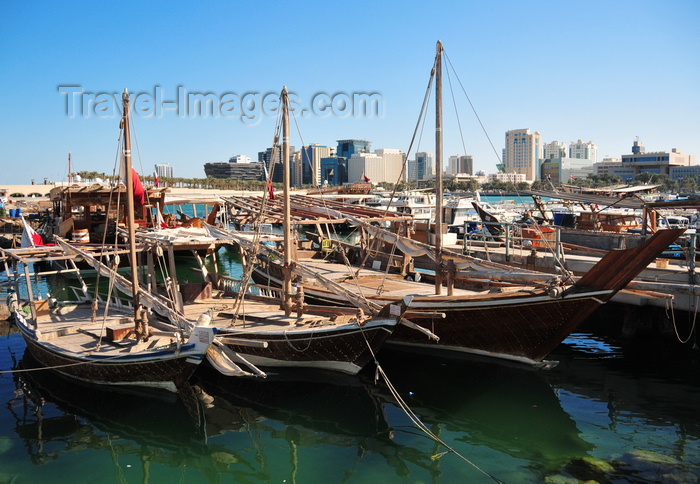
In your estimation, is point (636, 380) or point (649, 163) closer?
point (636, 380)

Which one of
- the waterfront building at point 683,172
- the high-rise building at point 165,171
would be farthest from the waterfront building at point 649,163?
the high-rise building at point 165,171

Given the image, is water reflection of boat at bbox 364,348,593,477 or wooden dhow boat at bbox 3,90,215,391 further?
wooden dhow boat at bbox 3,90,215,391

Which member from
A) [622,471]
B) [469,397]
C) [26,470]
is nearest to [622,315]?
[469,397]

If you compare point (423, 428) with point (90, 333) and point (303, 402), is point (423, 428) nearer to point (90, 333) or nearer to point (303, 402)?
point (303, 402)

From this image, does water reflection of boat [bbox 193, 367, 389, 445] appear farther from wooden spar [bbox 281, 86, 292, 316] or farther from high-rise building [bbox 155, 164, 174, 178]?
high-rise building [bbox 155, 164, 174, 178]

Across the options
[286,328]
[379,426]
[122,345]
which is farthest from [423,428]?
[122,345]

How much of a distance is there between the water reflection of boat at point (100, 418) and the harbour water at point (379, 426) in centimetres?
5

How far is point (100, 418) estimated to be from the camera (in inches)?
515

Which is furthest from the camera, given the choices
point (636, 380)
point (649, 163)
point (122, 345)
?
point (649, 163)

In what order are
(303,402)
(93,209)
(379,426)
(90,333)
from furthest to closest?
(93,209) < (90,333) < (303,402) < (379,426)

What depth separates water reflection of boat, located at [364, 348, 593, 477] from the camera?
1160 cm

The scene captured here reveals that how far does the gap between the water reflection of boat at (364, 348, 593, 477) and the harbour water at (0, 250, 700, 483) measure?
5cm

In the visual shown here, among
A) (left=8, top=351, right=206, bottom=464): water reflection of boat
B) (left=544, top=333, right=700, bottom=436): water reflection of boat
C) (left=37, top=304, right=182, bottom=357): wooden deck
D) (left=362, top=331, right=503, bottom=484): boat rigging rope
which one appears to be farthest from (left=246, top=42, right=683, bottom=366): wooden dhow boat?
(left=8, top=351, right=206, bottom=464): water reflection of boat

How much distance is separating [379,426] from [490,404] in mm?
3114
